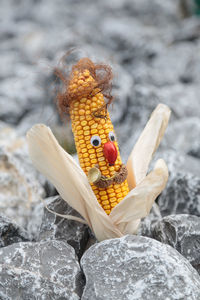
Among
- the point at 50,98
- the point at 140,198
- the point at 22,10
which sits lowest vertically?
the point at 140,198

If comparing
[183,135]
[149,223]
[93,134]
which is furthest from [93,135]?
[183,135]

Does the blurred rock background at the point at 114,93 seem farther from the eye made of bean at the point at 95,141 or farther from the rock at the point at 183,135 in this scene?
the eye made of bean at the point at 95,141

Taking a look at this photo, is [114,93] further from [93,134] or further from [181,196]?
[93,134]

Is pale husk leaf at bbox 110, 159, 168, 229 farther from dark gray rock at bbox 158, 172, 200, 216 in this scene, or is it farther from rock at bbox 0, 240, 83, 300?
dark gray rock at bbox 158, 172, 200, 216

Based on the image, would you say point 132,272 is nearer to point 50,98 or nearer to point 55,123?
point 55,123

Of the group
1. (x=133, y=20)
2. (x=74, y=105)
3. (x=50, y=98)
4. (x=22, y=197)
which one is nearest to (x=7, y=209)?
(x=22, y=197)

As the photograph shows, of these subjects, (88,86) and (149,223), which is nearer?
(88,86)
